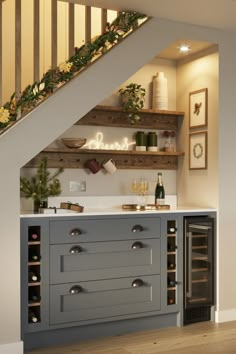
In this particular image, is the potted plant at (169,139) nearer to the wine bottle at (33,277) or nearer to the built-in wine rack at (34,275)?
the built-in wine rack at (34,275)

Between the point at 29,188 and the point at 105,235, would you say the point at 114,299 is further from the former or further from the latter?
the point at 29,188

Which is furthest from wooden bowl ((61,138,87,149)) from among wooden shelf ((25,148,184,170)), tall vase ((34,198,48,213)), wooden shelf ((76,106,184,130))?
tall vase ((34,198,48,213))

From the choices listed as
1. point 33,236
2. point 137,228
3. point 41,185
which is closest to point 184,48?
point 137,228

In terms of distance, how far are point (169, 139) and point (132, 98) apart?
25.8 inches

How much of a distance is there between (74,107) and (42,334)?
68.7 inches

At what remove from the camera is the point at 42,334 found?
3.95 metres

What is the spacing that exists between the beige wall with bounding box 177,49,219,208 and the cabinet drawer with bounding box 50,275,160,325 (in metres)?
0.95

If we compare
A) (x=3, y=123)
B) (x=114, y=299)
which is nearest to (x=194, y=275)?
(x=114, y=299)

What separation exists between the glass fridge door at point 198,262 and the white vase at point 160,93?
3.85 feet

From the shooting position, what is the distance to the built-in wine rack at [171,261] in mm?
4441

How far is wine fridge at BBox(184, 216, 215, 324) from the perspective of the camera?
4.50 metres

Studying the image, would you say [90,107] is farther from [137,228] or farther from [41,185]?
[137,228]

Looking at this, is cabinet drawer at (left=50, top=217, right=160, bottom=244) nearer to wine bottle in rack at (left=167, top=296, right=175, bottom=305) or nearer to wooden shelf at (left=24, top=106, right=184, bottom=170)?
wine bottle in rack at (left=167, top=296, right=175, bottom=305)

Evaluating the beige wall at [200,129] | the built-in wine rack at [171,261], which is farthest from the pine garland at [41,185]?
the beige wall at [200,129]
